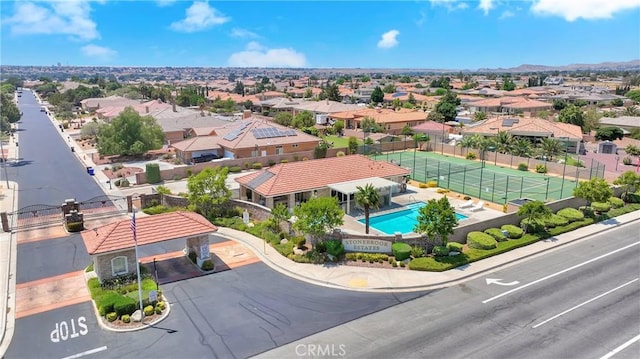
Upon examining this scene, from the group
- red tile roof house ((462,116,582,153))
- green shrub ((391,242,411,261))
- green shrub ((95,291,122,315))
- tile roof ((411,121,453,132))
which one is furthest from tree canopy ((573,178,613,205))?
tile roof ((411,121,453,132))

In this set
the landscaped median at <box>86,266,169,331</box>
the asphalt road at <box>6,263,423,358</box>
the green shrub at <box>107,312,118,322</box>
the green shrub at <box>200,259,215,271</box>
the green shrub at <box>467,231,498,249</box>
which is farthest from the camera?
the green shrub at <box>467,231,498,249</box>

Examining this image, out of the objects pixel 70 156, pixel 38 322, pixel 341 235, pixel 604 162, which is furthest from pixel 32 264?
pixel 604 162

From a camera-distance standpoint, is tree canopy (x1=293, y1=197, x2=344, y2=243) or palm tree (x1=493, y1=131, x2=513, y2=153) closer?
tree canopy (x1=293, y1=197, x2=344, y2=243)

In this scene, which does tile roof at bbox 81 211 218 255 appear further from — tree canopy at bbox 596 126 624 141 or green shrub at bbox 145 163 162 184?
tree canopy at bbox 596 126 624 141

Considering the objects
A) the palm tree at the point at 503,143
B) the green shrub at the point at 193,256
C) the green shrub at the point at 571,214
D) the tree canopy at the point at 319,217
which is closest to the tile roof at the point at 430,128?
the palm tree at the point at 503,143

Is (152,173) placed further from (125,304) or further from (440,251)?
(440,251)

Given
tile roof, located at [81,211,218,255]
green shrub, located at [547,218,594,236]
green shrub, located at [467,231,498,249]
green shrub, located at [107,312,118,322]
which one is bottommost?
green shrub, located at [107,312,118,322]

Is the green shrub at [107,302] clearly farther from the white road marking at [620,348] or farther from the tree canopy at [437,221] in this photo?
the white road marking at [620,348]

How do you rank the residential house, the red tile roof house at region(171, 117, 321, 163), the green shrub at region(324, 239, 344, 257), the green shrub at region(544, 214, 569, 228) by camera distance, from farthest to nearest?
the residential house
the red tile roof house at region(171, 117, 321, 163)
the green shrub at region(544, 214, 569, 228)
the green shrub at region(324, 239, 344, 257)
